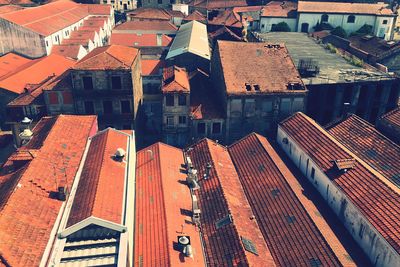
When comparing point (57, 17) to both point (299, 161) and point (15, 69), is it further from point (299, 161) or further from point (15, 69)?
point (299, 161)

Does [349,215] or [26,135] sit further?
[26,135]

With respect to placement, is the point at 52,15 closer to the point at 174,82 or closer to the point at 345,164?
the point at 174,82

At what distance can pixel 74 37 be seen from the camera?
316 feet

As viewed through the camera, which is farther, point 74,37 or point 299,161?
point 74,37

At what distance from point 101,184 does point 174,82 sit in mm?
25765

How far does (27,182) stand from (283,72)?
40555 millimetres

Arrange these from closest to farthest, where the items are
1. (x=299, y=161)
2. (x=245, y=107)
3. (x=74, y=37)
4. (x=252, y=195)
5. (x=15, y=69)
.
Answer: (x=252, y=195) < (x=299, y=161) < (x=245, y=107) < (x=15, y=69) < (x=74, y=37)

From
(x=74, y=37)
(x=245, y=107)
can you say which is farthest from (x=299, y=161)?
(x=74, y=37)

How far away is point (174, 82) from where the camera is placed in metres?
55.3

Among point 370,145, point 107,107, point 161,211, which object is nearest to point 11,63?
point 107,107

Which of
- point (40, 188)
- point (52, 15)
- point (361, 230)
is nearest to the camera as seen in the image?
point (40, 188)

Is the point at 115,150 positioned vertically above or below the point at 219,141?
above

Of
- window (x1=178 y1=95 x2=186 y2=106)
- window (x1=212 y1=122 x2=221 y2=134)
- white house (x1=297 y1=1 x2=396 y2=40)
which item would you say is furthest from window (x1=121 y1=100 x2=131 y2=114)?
white house (x1=297 y1=1 x2=396 y2=40)

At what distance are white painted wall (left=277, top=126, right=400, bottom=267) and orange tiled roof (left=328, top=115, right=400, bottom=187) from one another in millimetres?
6082
